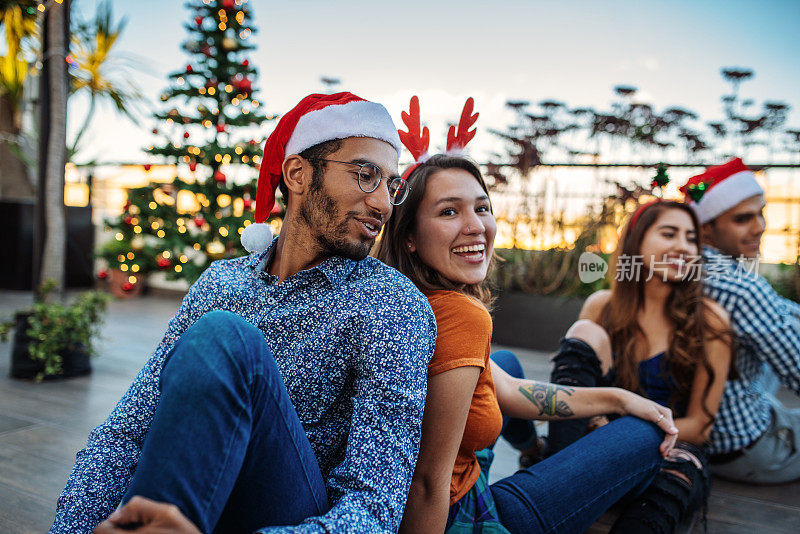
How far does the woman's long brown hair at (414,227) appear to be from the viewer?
1340 mm

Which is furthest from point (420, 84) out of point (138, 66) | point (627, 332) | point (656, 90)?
point (627, 332)

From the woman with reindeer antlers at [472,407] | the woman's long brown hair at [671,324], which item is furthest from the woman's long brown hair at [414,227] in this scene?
the woman's long brown hair at [671,324]

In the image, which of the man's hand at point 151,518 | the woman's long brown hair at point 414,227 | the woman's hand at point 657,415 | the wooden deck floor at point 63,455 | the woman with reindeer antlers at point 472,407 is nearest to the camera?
the man's hand at point 151,518

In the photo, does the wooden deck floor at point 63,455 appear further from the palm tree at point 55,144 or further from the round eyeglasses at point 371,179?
the round eyeglasses at point 371,179

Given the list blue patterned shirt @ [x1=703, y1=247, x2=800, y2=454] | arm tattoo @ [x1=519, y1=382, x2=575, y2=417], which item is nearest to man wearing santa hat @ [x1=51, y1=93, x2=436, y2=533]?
arm tattoo @ [x1=519, y1=382, x2=575, y2=417]

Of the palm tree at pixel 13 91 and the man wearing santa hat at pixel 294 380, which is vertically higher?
the palm tree at pixel 13 91

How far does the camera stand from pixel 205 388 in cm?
78

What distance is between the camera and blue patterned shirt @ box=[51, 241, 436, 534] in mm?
938

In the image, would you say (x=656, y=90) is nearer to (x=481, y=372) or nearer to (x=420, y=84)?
(x=420, y=84)

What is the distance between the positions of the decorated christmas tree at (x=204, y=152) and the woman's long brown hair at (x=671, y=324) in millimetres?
3424

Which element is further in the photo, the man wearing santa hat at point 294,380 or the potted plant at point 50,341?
the potted plant at point 50,341

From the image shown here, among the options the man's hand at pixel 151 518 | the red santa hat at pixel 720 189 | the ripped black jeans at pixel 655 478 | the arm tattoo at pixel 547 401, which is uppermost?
the red santa hat at pixel 720 189

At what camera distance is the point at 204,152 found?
15.7 feet

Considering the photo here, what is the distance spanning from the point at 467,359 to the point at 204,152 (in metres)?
4.29
